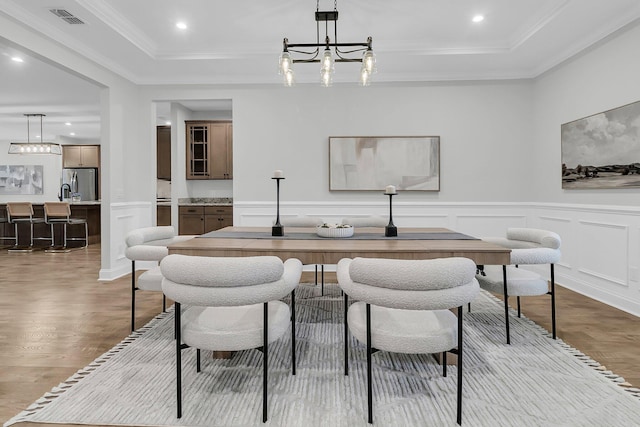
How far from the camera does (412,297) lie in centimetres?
157

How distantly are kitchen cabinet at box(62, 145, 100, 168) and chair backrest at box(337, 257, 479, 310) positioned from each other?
10.5 meters

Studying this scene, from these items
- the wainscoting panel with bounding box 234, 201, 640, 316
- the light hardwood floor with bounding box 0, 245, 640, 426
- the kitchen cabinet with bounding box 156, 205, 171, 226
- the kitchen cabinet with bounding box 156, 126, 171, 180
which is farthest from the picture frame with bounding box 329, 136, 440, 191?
the kitchen cabinet with bounding box 156, 126, 171, 180

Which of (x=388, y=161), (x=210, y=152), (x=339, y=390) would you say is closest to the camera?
(x=339, y=390)

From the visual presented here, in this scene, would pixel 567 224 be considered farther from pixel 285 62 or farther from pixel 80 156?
pixel 80 156

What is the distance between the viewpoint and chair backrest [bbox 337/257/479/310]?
1.55m

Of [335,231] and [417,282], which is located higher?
[335,231]

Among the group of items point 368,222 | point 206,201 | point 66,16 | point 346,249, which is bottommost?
point 346,249

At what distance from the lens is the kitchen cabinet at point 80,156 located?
1002 cm

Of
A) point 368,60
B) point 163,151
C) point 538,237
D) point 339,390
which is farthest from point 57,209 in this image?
point 538,237

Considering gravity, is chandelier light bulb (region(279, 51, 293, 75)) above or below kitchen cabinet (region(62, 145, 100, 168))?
below

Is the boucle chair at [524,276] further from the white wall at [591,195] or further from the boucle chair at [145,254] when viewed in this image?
the boucle chair at [145,254]

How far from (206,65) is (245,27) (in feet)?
3.36

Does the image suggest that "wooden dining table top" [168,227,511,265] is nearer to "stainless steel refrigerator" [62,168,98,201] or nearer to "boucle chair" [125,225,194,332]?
"boucle chair" [125,225,194,332]

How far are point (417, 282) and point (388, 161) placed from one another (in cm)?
352
